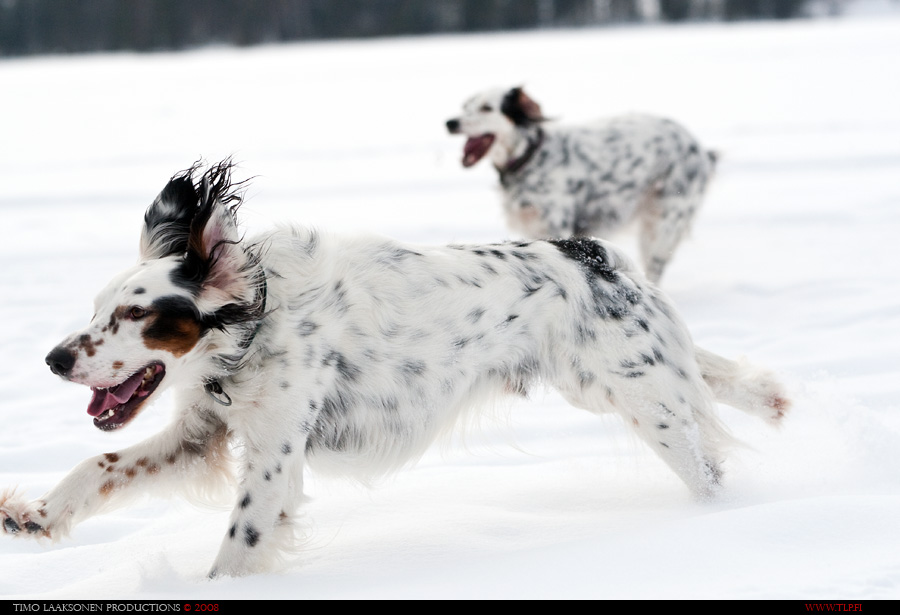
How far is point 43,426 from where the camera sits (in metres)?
4.66

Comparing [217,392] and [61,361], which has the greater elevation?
[61,361]

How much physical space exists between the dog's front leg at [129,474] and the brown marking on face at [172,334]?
344mm

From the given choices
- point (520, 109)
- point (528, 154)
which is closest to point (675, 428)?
point (528, 154)

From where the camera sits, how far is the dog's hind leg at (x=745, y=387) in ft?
12.6

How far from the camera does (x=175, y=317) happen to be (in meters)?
2.97

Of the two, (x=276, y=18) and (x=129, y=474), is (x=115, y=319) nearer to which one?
(x=129, y=474)

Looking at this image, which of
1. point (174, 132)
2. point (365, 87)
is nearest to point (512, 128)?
point (174, 132)

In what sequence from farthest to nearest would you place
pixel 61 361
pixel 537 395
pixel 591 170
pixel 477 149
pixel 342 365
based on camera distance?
pixel 477 149 < pixel 591 170 < pixel 537 395 < pixel 342 365 < pixel 61 361

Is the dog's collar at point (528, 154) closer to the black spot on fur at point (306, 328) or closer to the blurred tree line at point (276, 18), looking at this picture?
the black spot on fur at point (306, 328)

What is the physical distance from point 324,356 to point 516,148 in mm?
4524

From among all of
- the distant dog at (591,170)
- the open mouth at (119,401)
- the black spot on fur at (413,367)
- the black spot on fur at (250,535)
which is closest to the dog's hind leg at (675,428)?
the black spot on fur at (413,367)

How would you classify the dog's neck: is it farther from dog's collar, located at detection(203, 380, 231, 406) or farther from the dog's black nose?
the dog's black nose

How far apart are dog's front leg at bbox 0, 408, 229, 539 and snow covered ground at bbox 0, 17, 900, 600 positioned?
0.59 feet

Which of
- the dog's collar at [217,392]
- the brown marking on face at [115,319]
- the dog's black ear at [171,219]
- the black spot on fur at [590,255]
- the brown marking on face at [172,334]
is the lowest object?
the dog's collar at [217,392]
